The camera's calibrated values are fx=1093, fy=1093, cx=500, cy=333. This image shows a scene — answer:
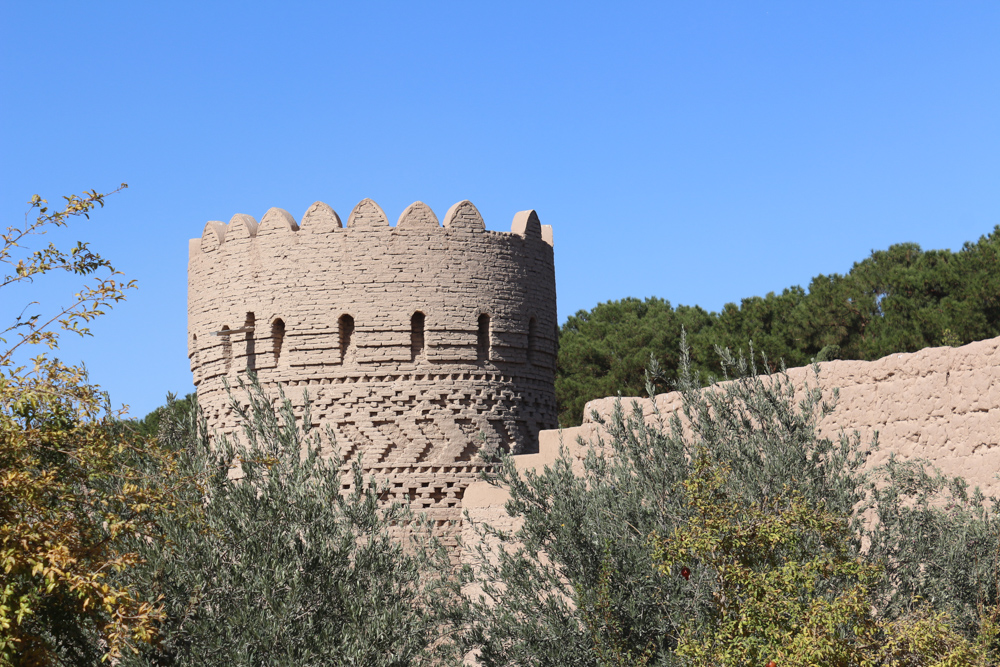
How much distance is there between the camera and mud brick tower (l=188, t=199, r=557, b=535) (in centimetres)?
1314

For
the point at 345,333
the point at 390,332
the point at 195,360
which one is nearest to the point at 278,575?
the point at 390,332

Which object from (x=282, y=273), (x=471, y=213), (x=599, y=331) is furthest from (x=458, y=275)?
(x=599, y=331)

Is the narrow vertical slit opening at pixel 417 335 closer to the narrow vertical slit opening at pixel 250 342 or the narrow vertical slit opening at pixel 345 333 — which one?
the narrow vertical slit opening at pixel 345 333

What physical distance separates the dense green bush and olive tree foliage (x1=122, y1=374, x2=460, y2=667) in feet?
35.9

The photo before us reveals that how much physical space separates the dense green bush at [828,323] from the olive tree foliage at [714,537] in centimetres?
858

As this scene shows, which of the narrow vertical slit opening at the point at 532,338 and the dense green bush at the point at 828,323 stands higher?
the dense green bush at the point at 828,323

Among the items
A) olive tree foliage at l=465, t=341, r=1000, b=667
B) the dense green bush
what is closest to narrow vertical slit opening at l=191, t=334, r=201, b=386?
olive tree foliage at l=465, t=341, r=1000, b=667

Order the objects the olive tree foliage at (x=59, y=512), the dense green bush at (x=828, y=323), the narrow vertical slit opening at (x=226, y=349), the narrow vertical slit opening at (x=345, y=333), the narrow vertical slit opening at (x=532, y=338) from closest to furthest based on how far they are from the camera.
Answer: the olive tree foliage at (x=59, y=512) < the narrow vertical slit opening at (x=345, y=333) < the narrow vertical slit opening at (x=226, y=349) < the narrow vertical slit opening at (x=532, y=338) < the dense green bush at (x=828, y=323)

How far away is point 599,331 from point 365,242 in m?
14.6

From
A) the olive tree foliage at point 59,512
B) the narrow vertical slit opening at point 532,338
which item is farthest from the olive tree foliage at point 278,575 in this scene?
the narrow vertical slit opening at point 532,338

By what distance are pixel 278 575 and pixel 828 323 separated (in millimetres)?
15838

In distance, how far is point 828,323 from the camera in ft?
70.6

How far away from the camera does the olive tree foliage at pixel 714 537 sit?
7.68m

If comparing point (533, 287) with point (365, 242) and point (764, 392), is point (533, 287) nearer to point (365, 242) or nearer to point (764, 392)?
point (365, 242)
